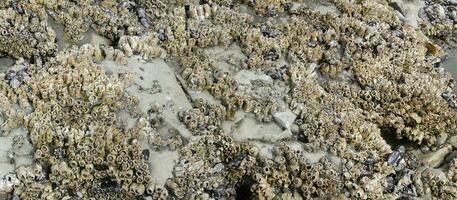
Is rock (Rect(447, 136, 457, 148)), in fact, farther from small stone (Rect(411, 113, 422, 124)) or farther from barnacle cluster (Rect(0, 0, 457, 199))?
small stone (Rect(411, 113, 422, 124))

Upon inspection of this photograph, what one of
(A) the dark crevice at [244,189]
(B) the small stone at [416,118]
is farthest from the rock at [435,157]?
(A) the dark crevice at [244,189]

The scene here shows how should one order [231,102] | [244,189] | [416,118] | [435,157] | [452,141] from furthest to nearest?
[452,141], [416,118], [435,157], [231,102], [244,189]

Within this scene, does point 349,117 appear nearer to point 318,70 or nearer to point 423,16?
point 318,70

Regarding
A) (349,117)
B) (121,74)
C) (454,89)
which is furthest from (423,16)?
(121,74)

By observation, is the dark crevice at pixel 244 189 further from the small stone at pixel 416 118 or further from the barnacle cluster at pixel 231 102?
the small stone at pixel 416 118

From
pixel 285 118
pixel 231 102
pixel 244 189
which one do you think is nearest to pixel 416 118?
pixel 285 118

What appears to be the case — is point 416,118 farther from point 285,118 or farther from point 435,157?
point 285,118

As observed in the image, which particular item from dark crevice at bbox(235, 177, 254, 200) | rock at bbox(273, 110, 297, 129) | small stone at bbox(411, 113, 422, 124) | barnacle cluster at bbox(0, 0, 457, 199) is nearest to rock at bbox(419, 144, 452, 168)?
barnacle cluster at bbox(0, 0, 457, 199)

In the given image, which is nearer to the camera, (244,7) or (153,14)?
(153,14)
